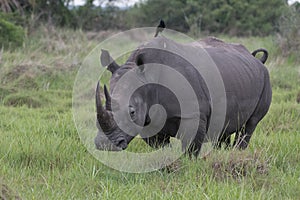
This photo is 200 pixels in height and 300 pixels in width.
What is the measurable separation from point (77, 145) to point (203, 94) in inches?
47.0

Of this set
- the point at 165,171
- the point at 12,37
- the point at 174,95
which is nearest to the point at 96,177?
the point at 165,171

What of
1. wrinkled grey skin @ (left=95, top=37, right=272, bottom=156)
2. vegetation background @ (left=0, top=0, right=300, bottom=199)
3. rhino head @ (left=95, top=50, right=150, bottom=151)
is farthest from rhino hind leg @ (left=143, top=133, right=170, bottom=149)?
rhino head @ (left=95, top=50, right=150, bottom=151)

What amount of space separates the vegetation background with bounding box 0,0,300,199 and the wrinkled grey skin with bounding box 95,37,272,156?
0.24 m

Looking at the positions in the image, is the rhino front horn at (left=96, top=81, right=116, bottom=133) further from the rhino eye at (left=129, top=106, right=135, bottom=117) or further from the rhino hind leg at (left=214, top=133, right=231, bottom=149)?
the rhino hind leg at (left=214, top=133, right=231, bottom=149)

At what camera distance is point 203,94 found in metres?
4.32

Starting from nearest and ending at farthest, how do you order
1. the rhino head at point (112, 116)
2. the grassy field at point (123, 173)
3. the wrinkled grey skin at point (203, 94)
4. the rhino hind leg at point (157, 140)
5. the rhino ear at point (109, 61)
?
the grassy field at point (123, 173), the rhino head at point (112, 116), the wrinkled grey skin at point (203, 94), the rhino ear at point (109, 61), the rhino hind leg at point (157, 140)

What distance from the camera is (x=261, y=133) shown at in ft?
18.2

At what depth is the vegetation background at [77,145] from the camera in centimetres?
357

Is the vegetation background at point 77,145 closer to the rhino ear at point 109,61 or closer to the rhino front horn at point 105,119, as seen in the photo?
the rhino front horn at point 105,119

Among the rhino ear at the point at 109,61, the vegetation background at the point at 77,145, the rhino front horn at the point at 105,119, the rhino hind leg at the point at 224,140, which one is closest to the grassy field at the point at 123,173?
the vegetation background at the point at 77,145

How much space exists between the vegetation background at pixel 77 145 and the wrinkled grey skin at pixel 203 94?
0.24 meters

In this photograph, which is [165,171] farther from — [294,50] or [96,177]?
[294,50]

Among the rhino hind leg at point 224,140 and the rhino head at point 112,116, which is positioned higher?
the rhino head at point 112,116

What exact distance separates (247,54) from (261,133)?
824mm
